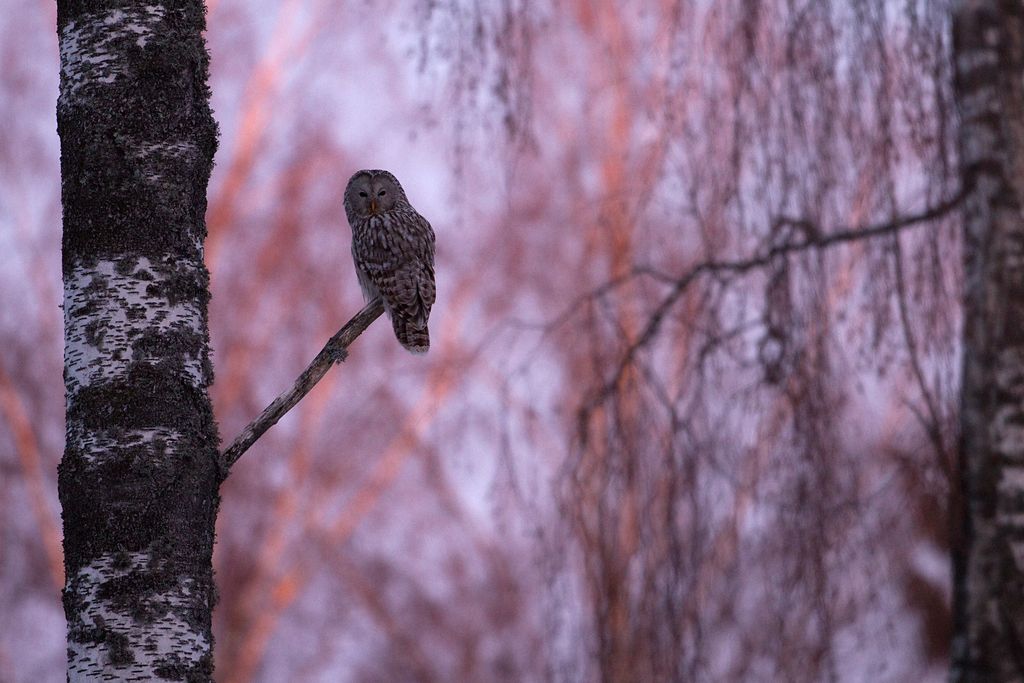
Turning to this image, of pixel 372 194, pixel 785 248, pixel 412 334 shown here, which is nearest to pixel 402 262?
pixel 412 334

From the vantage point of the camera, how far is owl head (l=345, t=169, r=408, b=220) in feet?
12.6

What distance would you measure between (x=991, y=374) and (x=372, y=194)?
181 cm

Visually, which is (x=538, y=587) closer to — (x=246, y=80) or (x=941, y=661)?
(x=941, y=661)

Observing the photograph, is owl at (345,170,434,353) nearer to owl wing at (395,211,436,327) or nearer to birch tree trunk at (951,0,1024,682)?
owl wing at (395,211,436,327)

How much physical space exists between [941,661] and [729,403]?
4.33m

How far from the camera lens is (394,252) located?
363cm

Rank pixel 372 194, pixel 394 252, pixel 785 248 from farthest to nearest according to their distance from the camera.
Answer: pixel 372 194 → pixel 394 252 → pixel 785 248

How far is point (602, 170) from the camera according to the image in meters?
7.48

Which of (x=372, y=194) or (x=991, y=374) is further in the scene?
(x=372, y=194)

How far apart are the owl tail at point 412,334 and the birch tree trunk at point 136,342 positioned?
160 centimetres

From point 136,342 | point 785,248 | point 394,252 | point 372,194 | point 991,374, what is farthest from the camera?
point 372,194

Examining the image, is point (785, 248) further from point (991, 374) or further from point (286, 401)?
point (286, 401)

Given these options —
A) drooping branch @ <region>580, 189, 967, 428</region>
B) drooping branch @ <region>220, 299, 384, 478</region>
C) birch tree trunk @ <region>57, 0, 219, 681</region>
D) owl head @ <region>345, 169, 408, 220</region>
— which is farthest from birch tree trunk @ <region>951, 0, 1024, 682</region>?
birch tree trunk @ <region>57, 0, 219, 681</region>

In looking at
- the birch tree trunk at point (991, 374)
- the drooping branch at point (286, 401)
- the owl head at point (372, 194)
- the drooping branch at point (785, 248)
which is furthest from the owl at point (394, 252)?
the birch tree trunk at point (991, 374)
